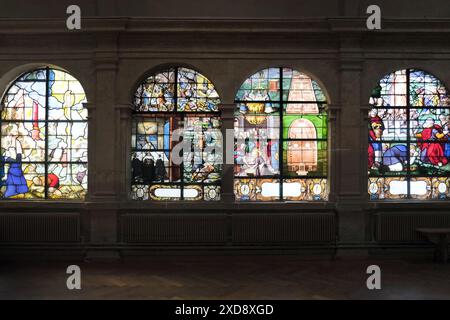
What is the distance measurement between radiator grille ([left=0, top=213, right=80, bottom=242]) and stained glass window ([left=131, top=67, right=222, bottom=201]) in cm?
136

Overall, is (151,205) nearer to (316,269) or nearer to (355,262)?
(316,269)

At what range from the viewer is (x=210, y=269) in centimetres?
707

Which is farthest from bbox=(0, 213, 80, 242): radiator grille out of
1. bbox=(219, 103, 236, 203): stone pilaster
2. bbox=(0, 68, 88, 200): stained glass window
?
bbox=(219, 103, 236, 203): stone pilaster

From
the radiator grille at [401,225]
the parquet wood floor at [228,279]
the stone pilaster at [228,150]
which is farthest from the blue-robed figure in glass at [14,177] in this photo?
the radiator grille at [401,225]

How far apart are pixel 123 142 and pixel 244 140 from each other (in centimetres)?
241

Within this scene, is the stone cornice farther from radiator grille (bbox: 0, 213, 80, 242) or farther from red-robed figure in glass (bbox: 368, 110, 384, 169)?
radiator grille (bbox: 0, 213, 80, 242)

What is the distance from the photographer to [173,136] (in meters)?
8.02

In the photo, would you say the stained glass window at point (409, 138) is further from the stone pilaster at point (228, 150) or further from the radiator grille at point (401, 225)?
the stone pilaster at point (228, 150)

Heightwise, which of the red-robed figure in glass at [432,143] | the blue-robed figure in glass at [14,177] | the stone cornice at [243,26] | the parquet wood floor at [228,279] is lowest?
the parquet wood floor at [228,279]

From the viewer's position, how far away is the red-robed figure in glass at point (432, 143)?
8.02 metres

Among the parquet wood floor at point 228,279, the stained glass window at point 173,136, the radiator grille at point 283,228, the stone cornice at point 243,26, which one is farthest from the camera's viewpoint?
the stained glass window at point 173,136

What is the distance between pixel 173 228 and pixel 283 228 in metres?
2.15

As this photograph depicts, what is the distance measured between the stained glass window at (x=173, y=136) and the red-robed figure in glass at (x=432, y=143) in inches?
163

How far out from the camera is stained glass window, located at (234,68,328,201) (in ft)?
26.2
